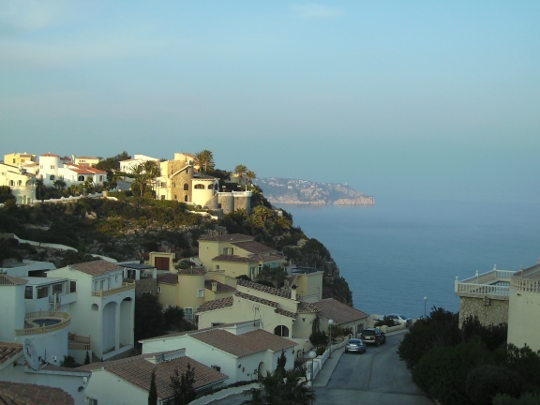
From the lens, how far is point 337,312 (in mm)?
34594

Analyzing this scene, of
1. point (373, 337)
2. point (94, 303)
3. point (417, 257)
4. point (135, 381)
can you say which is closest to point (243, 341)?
point (135, 381)

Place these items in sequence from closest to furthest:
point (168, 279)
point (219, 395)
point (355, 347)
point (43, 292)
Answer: point (219, 395), point (355, 347), point (43, 292), point (168, 279)

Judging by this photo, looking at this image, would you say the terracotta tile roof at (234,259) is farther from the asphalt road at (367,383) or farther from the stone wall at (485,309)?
the stone wall at (485,309)

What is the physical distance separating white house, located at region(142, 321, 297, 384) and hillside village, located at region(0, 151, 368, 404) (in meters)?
0.04

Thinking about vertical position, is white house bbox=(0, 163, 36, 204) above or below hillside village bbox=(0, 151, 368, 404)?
above

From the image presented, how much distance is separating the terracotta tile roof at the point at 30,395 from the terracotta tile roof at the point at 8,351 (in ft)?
7.48

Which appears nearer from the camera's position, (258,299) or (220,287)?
(258,299)

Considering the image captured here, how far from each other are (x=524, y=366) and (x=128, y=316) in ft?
75.1

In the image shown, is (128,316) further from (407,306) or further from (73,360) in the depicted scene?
(407,306)

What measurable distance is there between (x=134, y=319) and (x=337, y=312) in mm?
10622

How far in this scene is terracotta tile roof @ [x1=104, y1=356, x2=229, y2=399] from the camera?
1922 centimetres

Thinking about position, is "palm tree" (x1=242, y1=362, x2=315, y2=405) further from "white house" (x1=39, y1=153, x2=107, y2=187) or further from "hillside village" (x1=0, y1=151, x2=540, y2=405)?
"white house" (x1=39, y1=153, x2=107, y2=187)

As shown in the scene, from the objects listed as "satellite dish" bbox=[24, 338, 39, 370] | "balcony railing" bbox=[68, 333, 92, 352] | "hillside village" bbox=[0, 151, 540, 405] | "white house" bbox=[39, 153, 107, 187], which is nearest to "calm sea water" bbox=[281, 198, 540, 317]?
"hillside village" bbox=[0, 151, 540, 405]

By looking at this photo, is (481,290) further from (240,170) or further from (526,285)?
(240,170)
